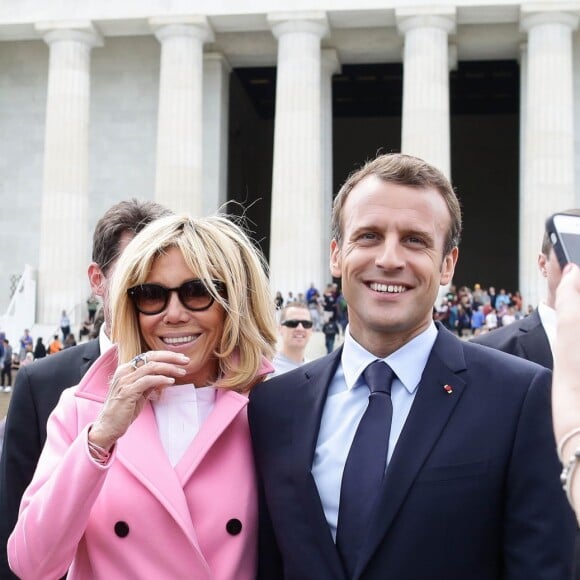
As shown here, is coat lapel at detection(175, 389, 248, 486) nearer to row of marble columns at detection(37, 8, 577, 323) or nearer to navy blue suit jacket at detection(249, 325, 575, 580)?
navy blue suit jacket at detection(249, 325, 575, 580)

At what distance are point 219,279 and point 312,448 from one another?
1.01 m

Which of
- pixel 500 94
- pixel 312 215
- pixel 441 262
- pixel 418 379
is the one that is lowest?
pixel 418 379

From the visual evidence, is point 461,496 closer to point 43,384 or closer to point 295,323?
point 43,384

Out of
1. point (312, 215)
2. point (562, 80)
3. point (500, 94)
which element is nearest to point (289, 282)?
point (312, 215)

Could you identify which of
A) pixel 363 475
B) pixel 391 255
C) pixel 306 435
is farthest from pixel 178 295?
pixel 363 475

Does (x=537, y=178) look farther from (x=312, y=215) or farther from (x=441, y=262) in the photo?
(x=441, y=262)

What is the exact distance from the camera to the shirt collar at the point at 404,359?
13.8 ft

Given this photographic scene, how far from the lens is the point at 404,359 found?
13.9ft

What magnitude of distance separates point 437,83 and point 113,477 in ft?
138

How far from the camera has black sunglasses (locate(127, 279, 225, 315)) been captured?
14.5ft

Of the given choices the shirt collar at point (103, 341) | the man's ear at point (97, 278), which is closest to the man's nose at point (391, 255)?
the shirt collar at point (103, 341)

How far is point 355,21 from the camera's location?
1821 inches

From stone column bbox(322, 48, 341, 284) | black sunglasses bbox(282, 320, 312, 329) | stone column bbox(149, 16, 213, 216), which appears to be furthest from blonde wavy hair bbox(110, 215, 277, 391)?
stone column bbox(322, 48, 341, 284)

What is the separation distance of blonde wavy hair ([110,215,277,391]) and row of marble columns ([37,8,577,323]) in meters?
38.6
